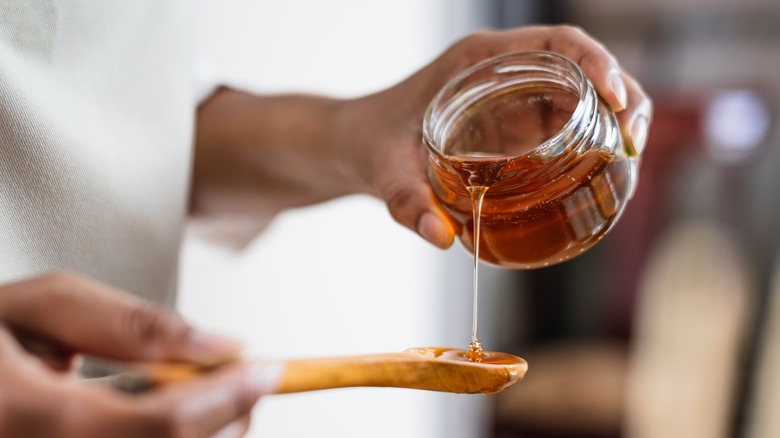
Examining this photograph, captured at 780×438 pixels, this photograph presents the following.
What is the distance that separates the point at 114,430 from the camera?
1.11 ft

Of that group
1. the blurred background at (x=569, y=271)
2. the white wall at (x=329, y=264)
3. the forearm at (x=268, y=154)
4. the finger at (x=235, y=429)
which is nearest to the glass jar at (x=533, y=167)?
the forearm at (x=268, y=154)

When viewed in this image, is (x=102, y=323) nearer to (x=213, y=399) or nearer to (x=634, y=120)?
(x=213, y=399)

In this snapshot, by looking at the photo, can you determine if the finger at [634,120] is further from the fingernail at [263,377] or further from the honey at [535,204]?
the fingernail at [263,377]

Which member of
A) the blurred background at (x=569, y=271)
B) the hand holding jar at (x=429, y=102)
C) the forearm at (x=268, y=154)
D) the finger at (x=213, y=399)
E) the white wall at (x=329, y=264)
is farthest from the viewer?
the blurred background at (x=569, y=271)

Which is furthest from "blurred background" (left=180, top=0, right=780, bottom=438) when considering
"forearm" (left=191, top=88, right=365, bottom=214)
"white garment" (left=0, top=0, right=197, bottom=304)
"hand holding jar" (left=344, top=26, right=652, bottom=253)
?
"hand holding jar" (left=344, top=26, right=652, bottom=253)

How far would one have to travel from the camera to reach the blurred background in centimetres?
142

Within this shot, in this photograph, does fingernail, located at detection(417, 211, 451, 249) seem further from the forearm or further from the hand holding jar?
the forearm

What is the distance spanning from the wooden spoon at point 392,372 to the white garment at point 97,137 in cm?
30

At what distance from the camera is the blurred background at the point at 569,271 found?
142 centimetres

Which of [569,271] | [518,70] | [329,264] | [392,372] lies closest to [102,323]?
[392,372]

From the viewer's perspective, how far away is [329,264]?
1553 mm

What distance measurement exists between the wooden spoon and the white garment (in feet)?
0.97

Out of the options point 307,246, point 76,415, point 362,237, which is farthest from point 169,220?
point 362,237

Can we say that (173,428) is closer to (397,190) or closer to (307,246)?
(397,190)
